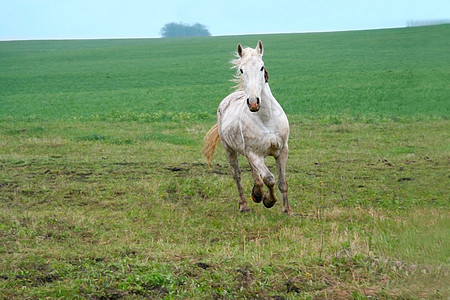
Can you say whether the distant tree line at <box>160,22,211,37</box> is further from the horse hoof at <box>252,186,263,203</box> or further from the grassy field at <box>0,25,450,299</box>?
the horse hoof at <box>252,186,263,203</box>

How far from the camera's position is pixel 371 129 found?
61.7 ft

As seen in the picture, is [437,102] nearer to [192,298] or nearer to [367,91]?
[367,91]

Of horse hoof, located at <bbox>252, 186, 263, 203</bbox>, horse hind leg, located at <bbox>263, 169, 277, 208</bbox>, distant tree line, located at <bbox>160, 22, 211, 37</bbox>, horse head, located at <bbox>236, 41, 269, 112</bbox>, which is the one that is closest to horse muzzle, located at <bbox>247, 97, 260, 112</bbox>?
horse head, located at <bbox>236, 41, 269, 112</bbox>

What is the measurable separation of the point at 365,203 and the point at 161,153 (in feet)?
21.1

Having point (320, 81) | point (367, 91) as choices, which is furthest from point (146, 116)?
point (320, 81)

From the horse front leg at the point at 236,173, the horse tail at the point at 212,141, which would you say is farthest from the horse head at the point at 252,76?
the horse tail at the point at 212,141

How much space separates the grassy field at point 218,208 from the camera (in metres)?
5.46

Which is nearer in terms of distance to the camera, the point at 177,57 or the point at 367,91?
the point at 367,91

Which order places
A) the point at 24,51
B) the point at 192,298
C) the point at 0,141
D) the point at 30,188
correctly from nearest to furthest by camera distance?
the point at 192,298 → the point at 30,188 → the point at 0,141 → the point at 24,51

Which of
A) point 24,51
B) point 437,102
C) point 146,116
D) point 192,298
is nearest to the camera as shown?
point 192,298

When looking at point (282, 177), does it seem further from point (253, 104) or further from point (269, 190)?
point (253, 104)

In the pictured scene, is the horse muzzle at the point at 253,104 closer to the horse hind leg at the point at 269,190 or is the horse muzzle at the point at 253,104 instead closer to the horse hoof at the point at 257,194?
the horse hind leg at the point at 269,190

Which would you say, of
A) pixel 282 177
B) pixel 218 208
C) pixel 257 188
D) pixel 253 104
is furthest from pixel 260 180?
pixel 253 104

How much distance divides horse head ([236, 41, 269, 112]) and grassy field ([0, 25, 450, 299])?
1.71 m
